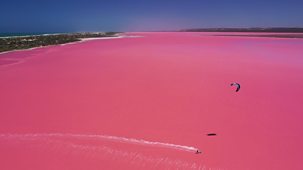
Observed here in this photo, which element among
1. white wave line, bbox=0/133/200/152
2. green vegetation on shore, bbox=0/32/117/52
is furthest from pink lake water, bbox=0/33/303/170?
green vegetation on shore, bbox=0/32/117/52

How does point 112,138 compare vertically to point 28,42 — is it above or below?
below

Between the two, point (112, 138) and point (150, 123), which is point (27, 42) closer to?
point (150, 123)

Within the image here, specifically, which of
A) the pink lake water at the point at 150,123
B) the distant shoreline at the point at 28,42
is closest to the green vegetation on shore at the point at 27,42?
the distant shoreline at the point at 28,42

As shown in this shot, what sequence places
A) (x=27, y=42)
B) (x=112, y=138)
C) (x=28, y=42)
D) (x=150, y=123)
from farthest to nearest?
(x=28, y=42)
(x=27, y=42)
(x=150, y=123)
(x=112, y=138)

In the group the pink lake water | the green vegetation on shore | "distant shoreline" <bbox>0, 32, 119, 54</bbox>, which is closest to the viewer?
the pink lake water

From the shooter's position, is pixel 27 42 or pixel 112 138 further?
pixel 27 42

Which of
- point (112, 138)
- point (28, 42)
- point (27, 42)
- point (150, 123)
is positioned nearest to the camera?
point (112, 138)

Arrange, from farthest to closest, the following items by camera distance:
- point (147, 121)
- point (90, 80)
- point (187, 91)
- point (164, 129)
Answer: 1. point (90, 80)
2. point (187, 91)
3. point (147, 121)
4. point (164, 129)

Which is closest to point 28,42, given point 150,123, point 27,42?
point 27,42

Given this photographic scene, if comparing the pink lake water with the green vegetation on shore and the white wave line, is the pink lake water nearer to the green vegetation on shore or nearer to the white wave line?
the white wave line

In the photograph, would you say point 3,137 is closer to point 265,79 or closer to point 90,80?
point 90,80

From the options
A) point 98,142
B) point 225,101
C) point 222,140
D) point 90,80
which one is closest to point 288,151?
point 222,140
